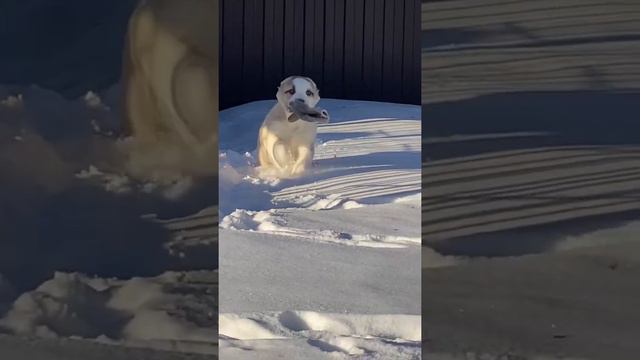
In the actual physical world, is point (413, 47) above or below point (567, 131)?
above

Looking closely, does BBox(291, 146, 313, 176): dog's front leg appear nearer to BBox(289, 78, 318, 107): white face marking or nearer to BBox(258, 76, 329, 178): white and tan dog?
BBox(258, 76, 329, 178): white and tan dog

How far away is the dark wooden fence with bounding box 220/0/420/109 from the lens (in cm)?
1277

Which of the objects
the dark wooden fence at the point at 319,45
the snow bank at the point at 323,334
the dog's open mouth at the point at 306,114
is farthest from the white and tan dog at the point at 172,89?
the dark wooden fence at the point at 319,45

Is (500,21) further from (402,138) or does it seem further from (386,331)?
(402,138)

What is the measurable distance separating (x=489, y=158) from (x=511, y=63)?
21 cm

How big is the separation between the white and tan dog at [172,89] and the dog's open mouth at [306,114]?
5.78 metres

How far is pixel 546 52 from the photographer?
2.07 metres

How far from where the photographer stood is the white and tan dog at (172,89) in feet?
8.00

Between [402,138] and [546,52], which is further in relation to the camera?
[402,138]

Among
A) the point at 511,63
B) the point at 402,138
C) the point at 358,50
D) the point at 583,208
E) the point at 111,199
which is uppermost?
the point at 358,50

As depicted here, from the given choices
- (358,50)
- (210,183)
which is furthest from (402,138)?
(210,183)


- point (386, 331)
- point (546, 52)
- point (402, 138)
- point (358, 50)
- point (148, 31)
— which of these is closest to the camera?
point (546, 52)

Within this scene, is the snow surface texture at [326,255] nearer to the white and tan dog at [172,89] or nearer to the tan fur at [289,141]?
the tan fur at [289,141]

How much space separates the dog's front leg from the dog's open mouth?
0.31 m
